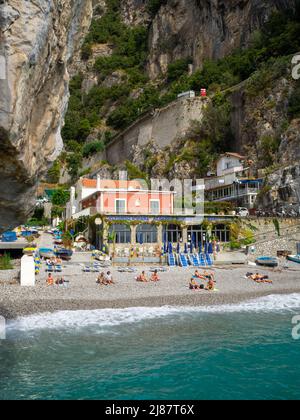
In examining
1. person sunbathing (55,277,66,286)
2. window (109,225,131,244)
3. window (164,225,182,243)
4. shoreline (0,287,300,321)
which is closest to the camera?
shoreline (0,287,300,321)

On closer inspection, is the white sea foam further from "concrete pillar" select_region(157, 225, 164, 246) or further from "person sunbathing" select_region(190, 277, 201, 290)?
"concrete pillar" select_region(157, 225, 164, 246)

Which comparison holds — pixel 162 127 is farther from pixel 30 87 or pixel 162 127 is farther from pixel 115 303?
pixel 30 87

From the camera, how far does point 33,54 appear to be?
14.0 ft

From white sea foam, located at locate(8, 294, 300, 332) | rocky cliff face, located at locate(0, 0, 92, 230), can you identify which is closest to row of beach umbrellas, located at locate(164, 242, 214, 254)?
white sea foam, located at locate(8, 294, 300, 332)

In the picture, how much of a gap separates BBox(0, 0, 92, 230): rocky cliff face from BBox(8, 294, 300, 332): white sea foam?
10071 mm

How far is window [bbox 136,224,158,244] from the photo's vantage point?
98.9 feet

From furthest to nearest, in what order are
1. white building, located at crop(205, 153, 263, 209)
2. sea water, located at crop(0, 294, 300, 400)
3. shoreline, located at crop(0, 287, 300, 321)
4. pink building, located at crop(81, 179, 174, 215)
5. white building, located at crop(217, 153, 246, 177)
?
white building, located at crop(217, 153, 246, 177) < white building, located at crop(205, 153, 263, 209) < pink building, located at crop(81, 179, 174, 215) < shoreline, located at crop(0, 287, 300, 321) < sea water, located at crop(0, 294, 300, 400)

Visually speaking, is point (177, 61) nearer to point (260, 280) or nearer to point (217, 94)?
point (217, 94)

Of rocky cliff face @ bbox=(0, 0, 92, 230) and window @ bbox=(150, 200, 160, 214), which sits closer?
rocky cliff face @ bbox=(0, 0, 92, 230)

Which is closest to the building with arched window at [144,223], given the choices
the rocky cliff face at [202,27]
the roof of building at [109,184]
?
the roof of building at [109,184]

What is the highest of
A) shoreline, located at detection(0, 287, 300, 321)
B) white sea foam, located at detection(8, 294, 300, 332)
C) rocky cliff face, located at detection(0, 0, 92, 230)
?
rocky cliff face, located at detection(0, 0, 92, 230)

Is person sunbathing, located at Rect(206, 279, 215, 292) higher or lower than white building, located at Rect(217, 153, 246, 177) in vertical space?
lower

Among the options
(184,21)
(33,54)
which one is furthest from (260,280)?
(184,21)

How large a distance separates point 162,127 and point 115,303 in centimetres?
3951
